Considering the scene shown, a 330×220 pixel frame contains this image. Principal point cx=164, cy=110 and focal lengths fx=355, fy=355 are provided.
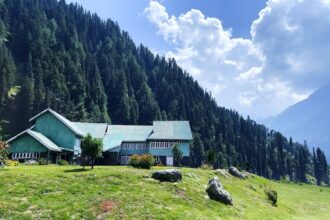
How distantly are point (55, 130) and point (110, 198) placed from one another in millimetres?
51042

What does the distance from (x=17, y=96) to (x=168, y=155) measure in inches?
3522

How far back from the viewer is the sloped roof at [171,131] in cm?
9025

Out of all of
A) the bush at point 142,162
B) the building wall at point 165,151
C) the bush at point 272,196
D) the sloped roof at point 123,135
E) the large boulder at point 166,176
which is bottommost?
the bush at point 272,196

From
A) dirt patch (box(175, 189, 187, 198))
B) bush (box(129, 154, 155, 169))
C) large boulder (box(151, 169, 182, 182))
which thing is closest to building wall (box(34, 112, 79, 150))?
bush (box(129, 154, 155, 169))

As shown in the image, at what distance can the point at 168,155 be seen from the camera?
8944cm

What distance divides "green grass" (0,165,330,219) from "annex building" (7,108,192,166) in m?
31.6

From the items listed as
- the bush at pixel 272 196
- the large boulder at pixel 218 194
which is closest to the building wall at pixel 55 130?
the bush at pixel 272 196

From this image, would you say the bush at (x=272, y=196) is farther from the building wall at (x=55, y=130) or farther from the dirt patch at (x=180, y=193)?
the building wall at (x=55, y=130)

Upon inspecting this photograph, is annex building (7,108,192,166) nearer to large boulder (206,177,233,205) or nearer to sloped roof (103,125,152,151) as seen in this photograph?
sloped roof (103,125,152,151)

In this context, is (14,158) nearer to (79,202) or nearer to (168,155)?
(168,155)

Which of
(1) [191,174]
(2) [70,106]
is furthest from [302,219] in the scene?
(2) [70,106]

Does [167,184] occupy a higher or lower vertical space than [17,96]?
lower

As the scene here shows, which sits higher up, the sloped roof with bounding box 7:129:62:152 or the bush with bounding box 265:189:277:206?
the sloped roof with bounding box 7:129:62:152

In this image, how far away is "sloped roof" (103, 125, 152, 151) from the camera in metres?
90.1
